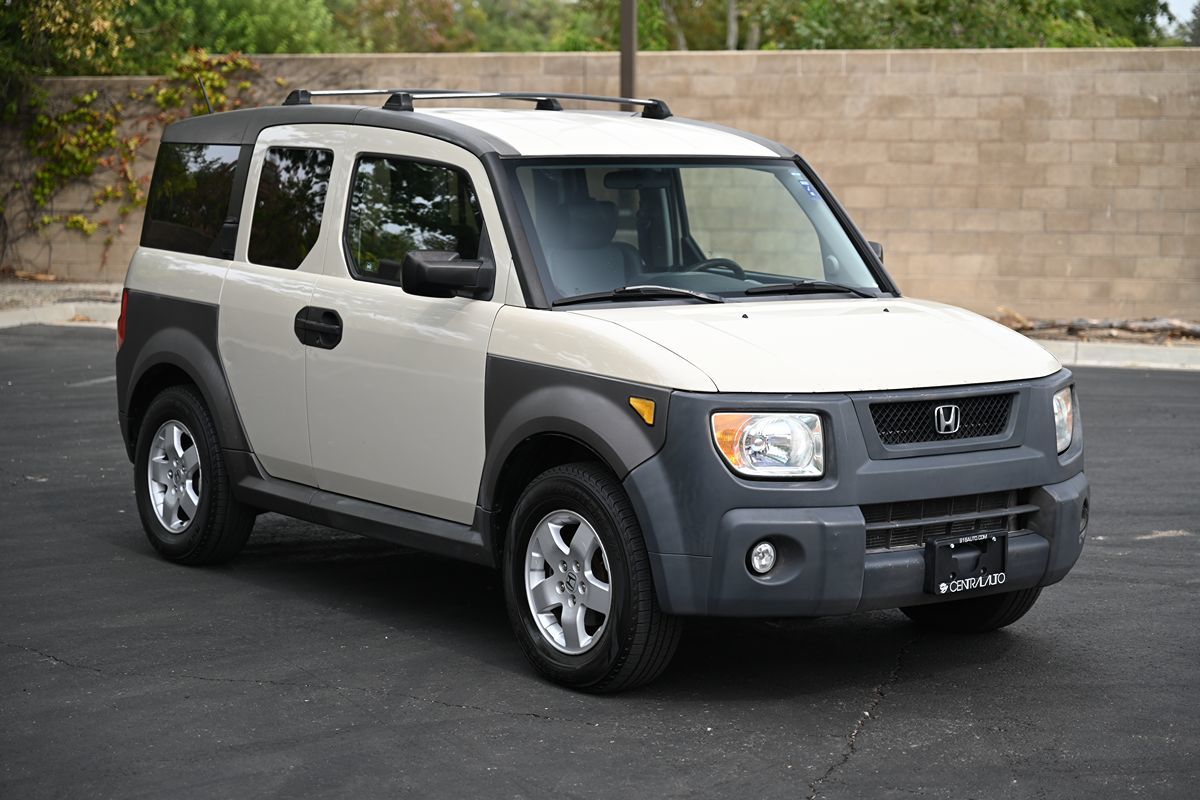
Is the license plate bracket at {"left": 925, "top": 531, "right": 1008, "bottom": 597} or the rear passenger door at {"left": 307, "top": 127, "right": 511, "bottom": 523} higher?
the rear passenger door at {"left": 307, "top": 127, "right": 511, "bottom": 523}

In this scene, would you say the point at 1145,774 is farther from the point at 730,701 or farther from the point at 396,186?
the point at 396,186

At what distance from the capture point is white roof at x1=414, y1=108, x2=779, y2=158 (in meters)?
6.56

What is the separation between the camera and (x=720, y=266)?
6727mm

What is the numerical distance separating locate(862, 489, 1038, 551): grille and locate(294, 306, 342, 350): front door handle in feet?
7.66

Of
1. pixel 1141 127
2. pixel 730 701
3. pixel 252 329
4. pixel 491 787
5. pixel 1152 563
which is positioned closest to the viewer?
pixel 491 787

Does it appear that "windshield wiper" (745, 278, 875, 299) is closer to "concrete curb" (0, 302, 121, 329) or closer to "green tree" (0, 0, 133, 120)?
"concrete curb" (0, 302, 121, 329)

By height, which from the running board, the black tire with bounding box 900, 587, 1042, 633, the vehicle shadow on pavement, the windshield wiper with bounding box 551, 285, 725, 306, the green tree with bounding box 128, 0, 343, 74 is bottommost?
the vehicle shadow on pavement

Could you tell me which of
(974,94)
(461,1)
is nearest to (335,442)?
(974,94)

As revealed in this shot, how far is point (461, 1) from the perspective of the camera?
162ft

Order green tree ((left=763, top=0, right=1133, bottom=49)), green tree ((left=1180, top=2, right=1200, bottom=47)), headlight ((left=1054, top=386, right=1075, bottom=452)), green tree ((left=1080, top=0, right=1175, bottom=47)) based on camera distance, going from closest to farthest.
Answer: headlight ((left=1054, top=386, right=1075, bottom=452)), green tree ((left=763, top=0, right=1133, bottom=49)), green tree ((left=1180, top=2, right=1200, bottom=47)), green tree ((left=1080, top=0, right=1175, bottom=47))

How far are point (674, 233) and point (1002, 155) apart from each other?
12758mm

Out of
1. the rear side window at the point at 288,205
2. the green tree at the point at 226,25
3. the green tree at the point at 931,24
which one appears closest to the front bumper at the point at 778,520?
the rear side window at the point at 288,205

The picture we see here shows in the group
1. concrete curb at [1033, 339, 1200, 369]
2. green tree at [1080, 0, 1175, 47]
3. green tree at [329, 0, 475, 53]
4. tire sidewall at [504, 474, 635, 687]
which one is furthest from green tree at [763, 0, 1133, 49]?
green tree at [329, 0, 475, 53]

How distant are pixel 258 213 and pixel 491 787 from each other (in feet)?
11.0
